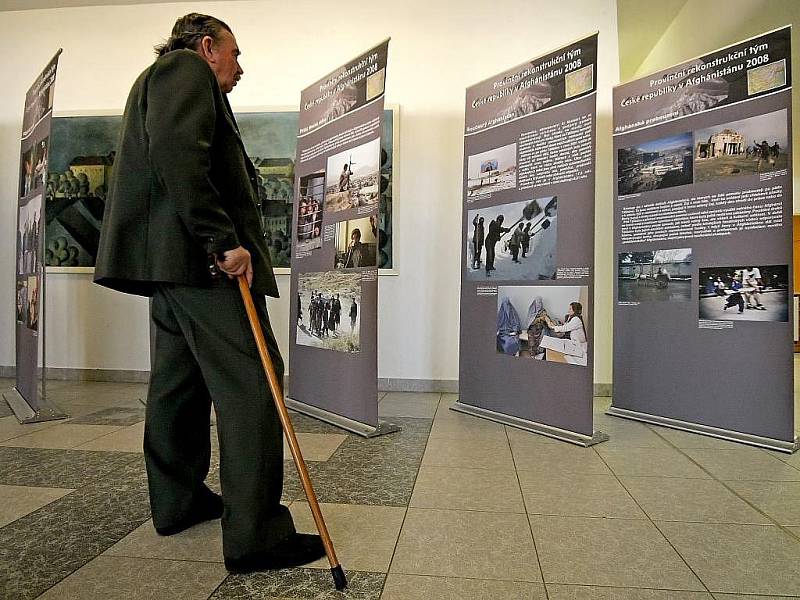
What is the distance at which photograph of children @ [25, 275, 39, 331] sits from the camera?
4071 millimetres

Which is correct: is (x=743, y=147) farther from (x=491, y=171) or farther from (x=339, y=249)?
(x=339, y=249)

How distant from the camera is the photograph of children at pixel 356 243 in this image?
11.9 feet

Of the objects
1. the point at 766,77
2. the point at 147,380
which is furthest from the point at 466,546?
the point at 147,380

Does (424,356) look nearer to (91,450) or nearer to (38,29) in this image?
(91,450)

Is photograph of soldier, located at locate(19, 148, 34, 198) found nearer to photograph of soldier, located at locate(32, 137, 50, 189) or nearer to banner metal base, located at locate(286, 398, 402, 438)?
photograph of soldier, located at locate(32, 137, 50, 189)

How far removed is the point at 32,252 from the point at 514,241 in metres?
3.21

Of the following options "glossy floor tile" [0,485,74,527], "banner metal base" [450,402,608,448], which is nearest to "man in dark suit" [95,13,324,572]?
"glossy floor tile" [0,485,74,527]

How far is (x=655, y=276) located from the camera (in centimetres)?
397

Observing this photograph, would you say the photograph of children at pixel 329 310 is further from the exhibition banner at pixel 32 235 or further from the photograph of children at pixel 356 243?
the exhibition banner at pixel 32 235

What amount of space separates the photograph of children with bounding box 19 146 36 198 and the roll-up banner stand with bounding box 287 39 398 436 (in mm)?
1834

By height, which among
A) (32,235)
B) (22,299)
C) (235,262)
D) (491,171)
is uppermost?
(491,171)

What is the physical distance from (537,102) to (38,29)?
15.6 ft

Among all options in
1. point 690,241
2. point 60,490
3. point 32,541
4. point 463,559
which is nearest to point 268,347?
point 463,559

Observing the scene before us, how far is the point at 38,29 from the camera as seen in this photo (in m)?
5.71
